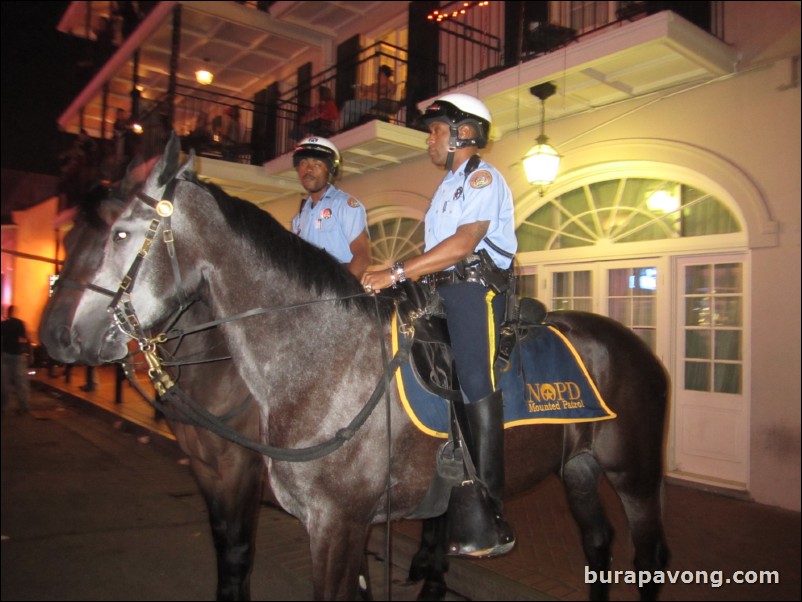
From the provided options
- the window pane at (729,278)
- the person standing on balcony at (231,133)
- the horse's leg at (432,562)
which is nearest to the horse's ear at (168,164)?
the horse's leg at (432,562)

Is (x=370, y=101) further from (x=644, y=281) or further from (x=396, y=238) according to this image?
(x=644, y=281)

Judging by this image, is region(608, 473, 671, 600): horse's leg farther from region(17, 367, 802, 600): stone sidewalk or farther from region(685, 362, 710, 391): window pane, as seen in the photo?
region(685, 362, 710, 391): window pane

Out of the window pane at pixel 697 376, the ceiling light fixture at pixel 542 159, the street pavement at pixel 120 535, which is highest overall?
the ceiling light fixture at pixel 542 159

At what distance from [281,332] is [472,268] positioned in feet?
3.27

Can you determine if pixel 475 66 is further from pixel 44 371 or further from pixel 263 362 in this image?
pixel 44 371

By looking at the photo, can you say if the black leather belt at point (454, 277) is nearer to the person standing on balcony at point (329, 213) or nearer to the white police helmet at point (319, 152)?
the person standing on balcony at point (329, 213)

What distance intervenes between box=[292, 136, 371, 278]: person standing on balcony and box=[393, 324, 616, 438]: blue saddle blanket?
1.31m

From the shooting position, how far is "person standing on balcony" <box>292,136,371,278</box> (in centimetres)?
383

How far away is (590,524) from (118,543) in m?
4.13

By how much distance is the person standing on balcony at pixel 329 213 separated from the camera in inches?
151

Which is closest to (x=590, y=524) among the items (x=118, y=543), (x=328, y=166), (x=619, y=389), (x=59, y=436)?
(x=619, y=389)

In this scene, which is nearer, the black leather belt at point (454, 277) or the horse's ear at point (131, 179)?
the horse's ear at point (131, 179)

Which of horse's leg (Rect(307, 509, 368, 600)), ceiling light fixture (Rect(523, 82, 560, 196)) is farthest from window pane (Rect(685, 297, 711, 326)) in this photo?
horse's leg (Rect(307, 509, 368, 600))

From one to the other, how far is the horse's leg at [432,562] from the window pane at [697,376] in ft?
13.5
